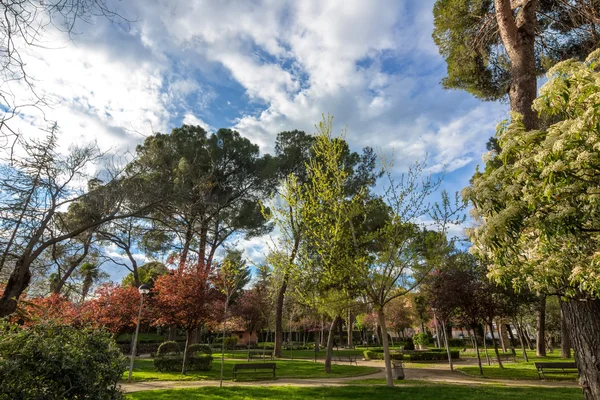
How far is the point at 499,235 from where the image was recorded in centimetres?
423

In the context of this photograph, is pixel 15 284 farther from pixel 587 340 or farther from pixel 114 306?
pixel 587 340

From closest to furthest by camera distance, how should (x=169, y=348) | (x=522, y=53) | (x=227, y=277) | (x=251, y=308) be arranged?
(x=522, y=53) < (x=227, y=277) < (x=169, y=348) < (x=251, y=308)

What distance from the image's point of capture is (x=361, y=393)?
9.19 meters

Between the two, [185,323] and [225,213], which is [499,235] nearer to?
[185,323]

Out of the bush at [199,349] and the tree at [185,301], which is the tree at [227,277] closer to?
the tree at [185,301]

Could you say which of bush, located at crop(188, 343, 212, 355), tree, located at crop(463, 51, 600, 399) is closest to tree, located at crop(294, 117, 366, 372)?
tree, located at crop(463, 51, 600, 399)

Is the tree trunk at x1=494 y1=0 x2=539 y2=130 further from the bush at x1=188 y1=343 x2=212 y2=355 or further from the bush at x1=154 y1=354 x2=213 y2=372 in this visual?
the bush at x1=188 y1=343 x2=212 y2=355

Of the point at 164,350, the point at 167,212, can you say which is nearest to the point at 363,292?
the point at 167,212

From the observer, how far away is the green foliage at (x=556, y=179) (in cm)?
335

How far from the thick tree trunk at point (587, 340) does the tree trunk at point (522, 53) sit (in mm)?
3624

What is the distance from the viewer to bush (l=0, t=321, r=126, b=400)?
131 inches

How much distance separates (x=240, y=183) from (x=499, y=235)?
64.3 ft

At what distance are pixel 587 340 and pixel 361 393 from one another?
5.68 m

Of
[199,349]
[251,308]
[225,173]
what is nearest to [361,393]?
[199,349]
